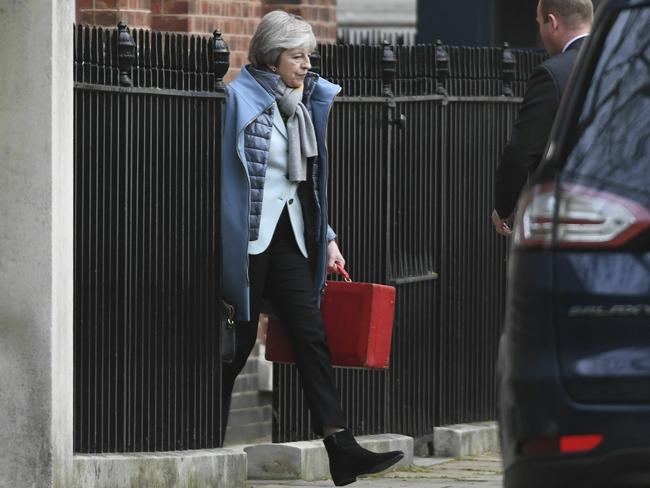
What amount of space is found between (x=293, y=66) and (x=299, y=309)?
3.01ft

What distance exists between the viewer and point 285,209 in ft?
26.0

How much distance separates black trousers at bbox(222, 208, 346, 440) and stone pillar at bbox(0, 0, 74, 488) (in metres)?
0.92

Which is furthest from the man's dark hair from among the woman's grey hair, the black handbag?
the black handbag

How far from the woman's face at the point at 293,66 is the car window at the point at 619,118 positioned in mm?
2962

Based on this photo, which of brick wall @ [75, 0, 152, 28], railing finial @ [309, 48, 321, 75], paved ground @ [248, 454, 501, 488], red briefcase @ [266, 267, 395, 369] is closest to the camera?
red briefcase @ [266, 267, 395, 369]

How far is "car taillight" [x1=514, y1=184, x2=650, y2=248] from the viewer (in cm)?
479

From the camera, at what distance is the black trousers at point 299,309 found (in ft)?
25.8

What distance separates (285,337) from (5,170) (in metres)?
1.34

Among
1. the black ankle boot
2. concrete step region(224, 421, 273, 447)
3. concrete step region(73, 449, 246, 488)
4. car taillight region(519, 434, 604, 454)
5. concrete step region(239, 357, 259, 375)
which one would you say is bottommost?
concrete step region(224, 421, 273, 447)

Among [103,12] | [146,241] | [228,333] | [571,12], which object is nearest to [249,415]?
[103,12]

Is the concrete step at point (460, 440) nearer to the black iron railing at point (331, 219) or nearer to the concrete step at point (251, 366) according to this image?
the black iron railing at point (331, 219)

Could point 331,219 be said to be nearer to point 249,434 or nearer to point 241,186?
point 241,186

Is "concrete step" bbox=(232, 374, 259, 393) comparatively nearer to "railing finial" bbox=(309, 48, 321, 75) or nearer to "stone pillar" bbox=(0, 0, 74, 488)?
"railing finial" bbox=(309, 48, 321, 75)

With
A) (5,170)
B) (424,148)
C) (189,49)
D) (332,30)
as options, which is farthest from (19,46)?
(332,30)
